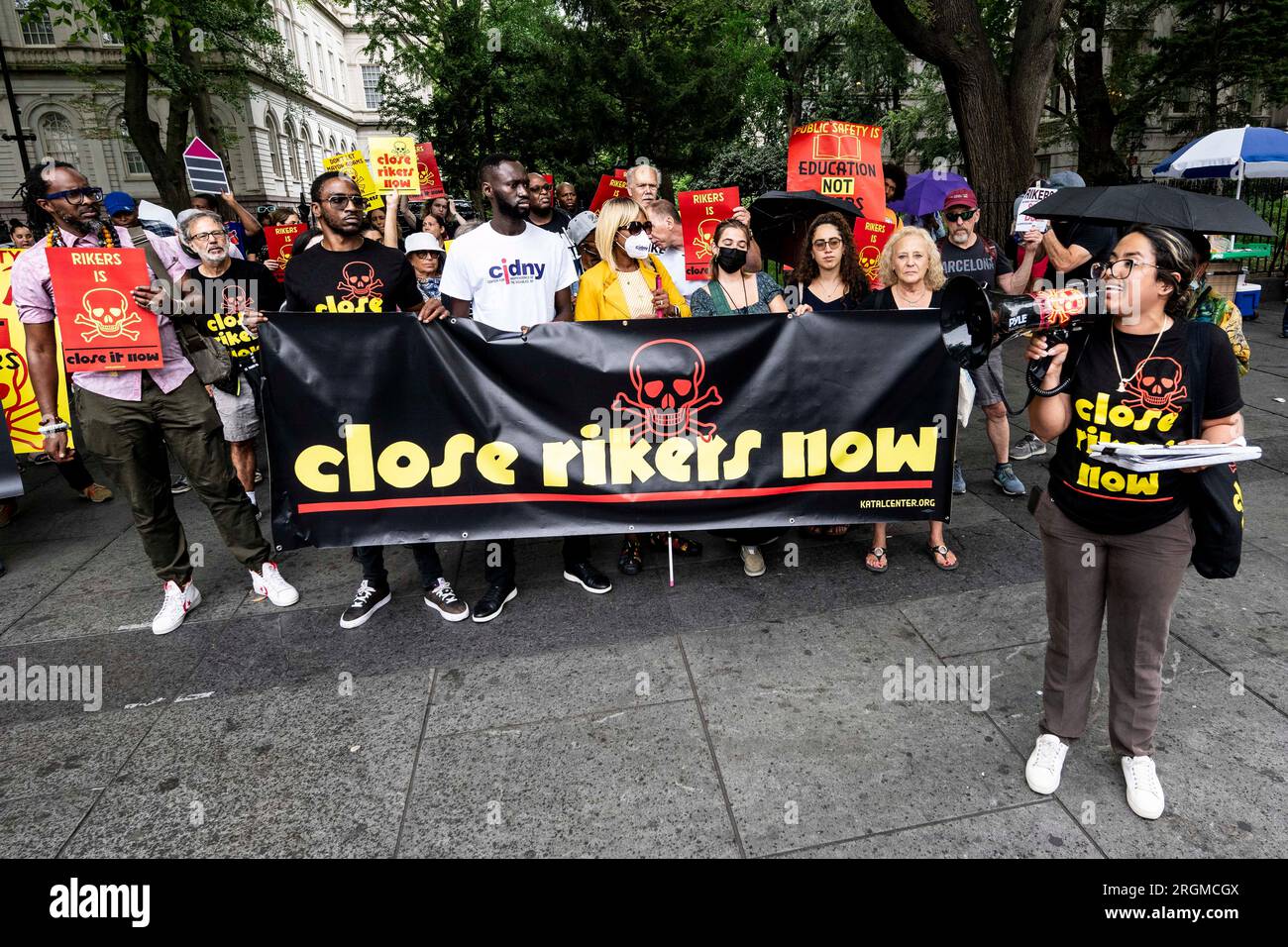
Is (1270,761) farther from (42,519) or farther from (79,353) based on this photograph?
(42,519)

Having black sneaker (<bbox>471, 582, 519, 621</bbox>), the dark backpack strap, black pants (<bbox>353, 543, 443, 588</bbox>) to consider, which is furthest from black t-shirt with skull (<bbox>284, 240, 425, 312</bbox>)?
the dark backpack strap

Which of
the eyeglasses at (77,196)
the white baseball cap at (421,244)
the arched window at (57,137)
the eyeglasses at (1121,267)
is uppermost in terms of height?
the arched window at (57,137)

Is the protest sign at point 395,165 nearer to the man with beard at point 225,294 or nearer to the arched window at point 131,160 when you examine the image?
the man with beard at point 225,294

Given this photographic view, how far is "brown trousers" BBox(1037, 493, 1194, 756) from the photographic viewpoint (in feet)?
8.74

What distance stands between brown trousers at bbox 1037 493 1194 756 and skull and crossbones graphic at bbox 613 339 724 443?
1.74 m

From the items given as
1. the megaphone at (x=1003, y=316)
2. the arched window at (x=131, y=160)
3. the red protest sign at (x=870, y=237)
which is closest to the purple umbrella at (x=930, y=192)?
the red protest sign at (x=870, y=237)

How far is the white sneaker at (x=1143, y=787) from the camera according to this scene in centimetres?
270

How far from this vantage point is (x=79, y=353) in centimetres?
400

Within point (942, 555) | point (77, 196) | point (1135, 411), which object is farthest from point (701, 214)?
point (1135, 411)

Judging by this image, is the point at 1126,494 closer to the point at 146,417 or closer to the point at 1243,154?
the point at 146,417

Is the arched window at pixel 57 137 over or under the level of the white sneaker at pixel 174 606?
over

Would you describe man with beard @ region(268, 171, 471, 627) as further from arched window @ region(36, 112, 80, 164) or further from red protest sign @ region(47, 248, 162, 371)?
arched window @ region(36, 112, 80, 164)

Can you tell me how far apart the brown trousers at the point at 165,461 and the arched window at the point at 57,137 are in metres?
43.8
